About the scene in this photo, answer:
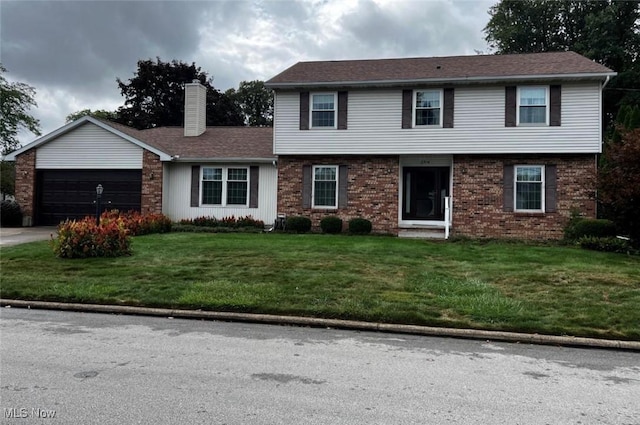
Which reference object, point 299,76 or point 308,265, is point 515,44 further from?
point 308,265

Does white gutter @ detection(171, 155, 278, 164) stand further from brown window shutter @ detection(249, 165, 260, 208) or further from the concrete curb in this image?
the concrete curb

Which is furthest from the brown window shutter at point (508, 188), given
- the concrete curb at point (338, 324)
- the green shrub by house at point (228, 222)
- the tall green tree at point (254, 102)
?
the tall green tree at point (254, 102)

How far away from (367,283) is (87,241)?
678 centimetres

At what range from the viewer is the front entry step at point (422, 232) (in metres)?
17.5

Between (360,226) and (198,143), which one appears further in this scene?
(198,143)

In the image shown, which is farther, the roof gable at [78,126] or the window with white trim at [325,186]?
the roof gable at [78,126]

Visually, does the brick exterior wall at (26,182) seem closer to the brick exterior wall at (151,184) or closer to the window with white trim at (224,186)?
the brick exterior wall at (151,184)

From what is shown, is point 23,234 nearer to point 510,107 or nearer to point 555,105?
point 510,107

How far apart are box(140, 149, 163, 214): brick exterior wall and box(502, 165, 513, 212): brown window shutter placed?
42.8 ft

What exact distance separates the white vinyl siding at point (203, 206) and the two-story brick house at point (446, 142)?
0.94 m

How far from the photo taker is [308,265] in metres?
10.7

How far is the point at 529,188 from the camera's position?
1720cm

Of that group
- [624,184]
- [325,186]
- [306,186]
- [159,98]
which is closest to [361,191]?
[325,186]

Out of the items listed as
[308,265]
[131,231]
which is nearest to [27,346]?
[308,265]
